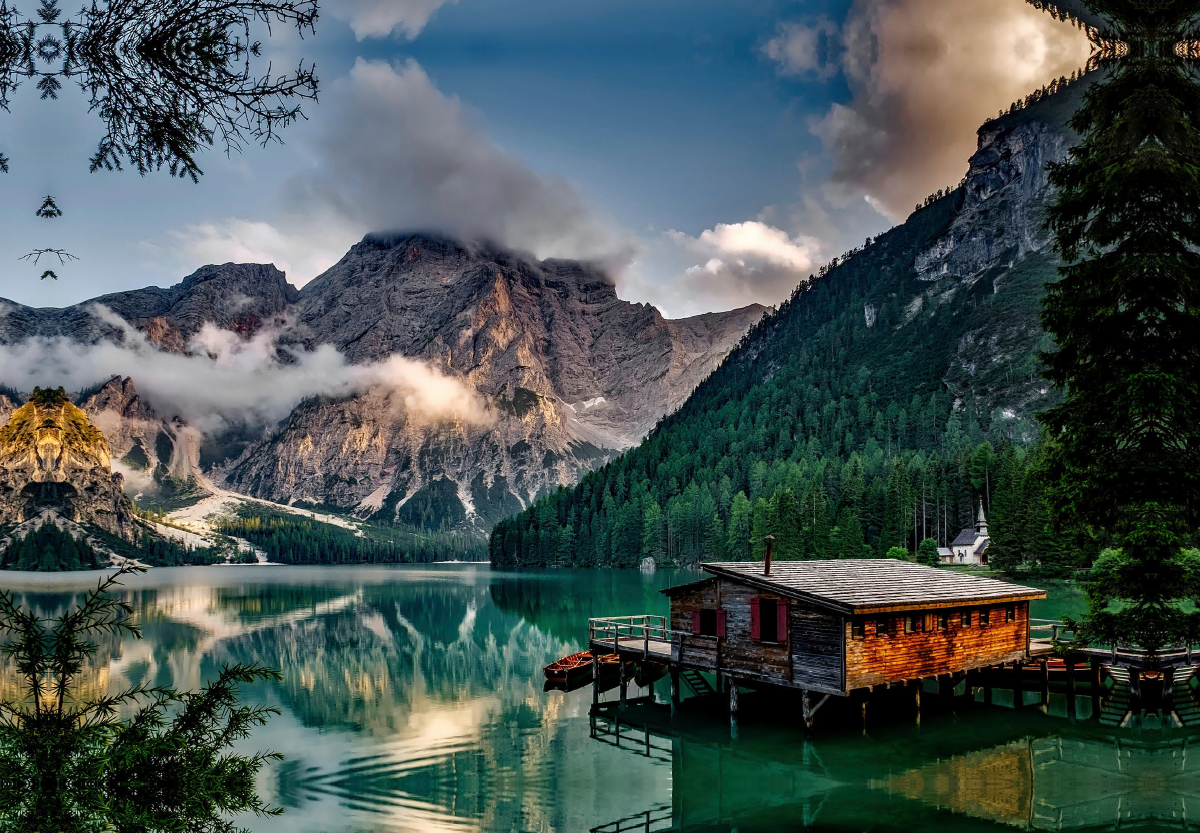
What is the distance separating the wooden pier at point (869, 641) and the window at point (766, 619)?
0.04m

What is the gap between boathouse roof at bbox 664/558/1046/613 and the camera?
103ft

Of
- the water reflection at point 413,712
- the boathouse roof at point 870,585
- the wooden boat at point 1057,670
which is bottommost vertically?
the water reflection at point 413,712

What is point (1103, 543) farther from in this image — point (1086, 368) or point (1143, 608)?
point (1086, 368)

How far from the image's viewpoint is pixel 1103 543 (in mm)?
22250

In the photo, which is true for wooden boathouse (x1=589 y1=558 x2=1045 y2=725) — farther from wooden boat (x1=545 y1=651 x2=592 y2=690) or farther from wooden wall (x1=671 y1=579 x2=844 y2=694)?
wooden boat (x1=545 y1=651 x2=592 y2=690)

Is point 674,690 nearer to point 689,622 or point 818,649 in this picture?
point 689,622

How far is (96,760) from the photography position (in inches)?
394

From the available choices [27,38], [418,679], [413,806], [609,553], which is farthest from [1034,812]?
[609,553]

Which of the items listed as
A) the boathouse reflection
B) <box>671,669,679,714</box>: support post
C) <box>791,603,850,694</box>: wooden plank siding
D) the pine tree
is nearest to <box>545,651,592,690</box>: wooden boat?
<box>671,669,679,714</box>: support post

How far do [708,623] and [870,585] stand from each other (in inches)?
296

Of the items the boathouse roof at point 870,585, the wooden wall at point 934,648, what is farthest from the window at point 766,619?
the wooden wall at point 934,648

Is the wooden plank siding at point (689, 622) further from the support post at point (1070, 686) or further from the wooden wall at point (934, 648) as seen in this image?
the support post at point (1070, 686)

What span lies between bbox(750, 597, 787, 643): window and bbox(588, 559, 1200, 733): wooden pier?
1.7 inches

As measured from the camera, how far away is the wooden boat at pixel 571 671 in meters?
45.7
